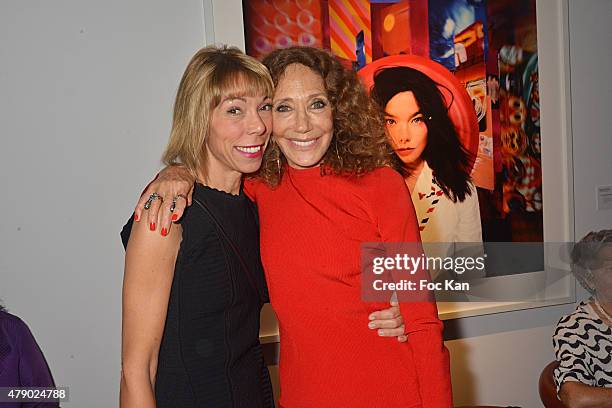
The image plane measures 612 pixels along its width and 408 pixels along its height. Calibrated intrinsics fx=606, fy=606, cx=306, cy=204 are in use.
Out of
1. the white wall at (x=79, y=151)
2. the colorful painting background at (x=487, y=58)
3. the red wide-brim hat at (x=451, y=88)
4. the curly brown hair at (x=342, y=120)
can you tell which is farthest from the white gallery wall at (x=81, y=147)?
the curly brown hair at (x=342, y=120)

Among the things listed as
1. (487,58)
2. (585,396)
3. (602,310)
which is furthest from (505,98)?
(585,396)

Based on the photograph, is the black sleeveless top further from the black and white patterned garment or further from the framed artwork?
the framed artwork

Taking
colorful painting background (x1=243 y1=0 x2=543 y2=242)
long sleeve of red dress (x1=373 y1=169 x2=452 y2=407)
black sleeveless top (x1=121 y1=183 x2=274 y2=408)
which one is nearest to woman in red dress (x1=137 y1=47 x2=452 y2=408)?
long sleeve of red dress (x1=373 y1=169 x2=452 y2=407)

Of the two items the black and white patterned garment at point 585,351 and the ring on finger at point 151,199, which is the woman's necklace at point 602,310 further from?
the ring on finger at point 151,199

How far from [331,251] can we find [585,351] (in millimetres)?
1023

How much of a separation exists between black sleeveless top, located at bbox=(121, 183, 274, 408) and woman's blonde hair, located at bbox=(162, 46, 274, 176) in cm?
11

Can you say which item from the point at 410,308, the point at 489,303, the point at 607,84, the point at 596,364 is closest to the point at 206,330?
the point at 410,308

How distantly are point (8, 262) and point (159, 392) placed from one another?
1009 millimetres

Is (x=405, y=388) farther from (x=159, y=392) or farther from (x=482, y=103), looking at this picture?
(x=482, y=103)

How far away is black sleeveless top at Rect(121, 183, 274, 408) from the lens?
1.29 metres

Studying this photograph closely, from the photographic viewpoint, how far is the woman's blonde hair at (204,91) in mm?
1377

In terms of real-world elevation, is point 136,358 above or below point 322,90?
below

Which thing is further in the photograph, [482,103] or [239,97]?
[482,103]

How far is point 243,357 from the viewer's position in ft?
4.50
